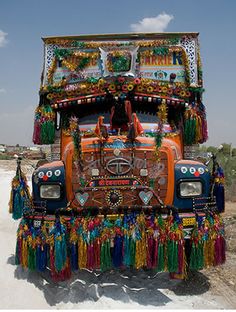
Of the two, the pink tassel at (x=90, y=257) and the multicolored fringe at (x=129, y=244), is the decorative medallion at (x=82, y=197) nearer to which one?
the multicolored fringe at (x=129, y=244)

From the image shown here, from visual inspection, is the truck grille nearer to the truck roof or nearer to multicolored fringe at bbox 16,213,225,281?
multicolored fringe at bbox 16,213,225,281

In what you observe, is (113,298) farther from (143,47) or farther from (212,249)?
(143,47)

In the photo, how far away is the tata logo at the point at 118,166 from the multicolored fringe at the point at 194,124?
1815 millimetres

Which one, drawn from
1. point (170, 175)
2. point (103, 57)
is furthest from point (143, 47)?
point (170, 175)

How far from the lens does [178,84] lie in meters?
6.20

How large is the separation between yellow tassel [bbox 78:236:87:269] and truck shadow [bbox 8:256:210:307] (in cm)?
47

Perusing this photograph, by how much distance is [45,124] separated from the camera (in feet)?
20.7

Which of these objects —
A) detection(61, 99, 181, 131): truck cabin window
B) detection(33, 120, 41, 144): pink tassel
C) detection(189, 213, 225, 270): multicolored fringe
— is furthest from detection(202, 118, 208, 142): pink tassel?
detection(33, 120, 41, 144): pink tassel

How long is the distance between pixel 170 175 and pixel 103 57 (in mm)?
2636

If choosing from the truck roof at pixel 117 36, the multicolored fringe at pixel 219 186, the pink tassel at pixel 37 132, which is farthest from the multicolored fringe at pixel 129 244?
the truck roof at pixel 117 36

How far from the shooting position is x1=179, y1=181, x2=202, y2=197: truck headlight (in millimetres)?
4887

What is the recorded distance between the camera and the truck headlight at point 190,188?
489cm

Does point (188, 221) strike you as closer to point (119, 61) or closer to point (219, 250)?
point (219, 250)

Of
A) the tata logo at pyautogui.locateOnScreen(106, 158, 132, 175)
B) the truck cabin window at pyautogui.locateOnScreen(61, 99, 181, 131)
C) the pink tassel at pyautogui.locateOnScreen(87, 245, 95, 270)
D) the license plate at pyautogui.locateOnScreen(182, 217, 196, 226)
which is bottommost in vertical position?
the pink tassel at pyautogui.locateOnScreen(87, 245, 95, 270)
